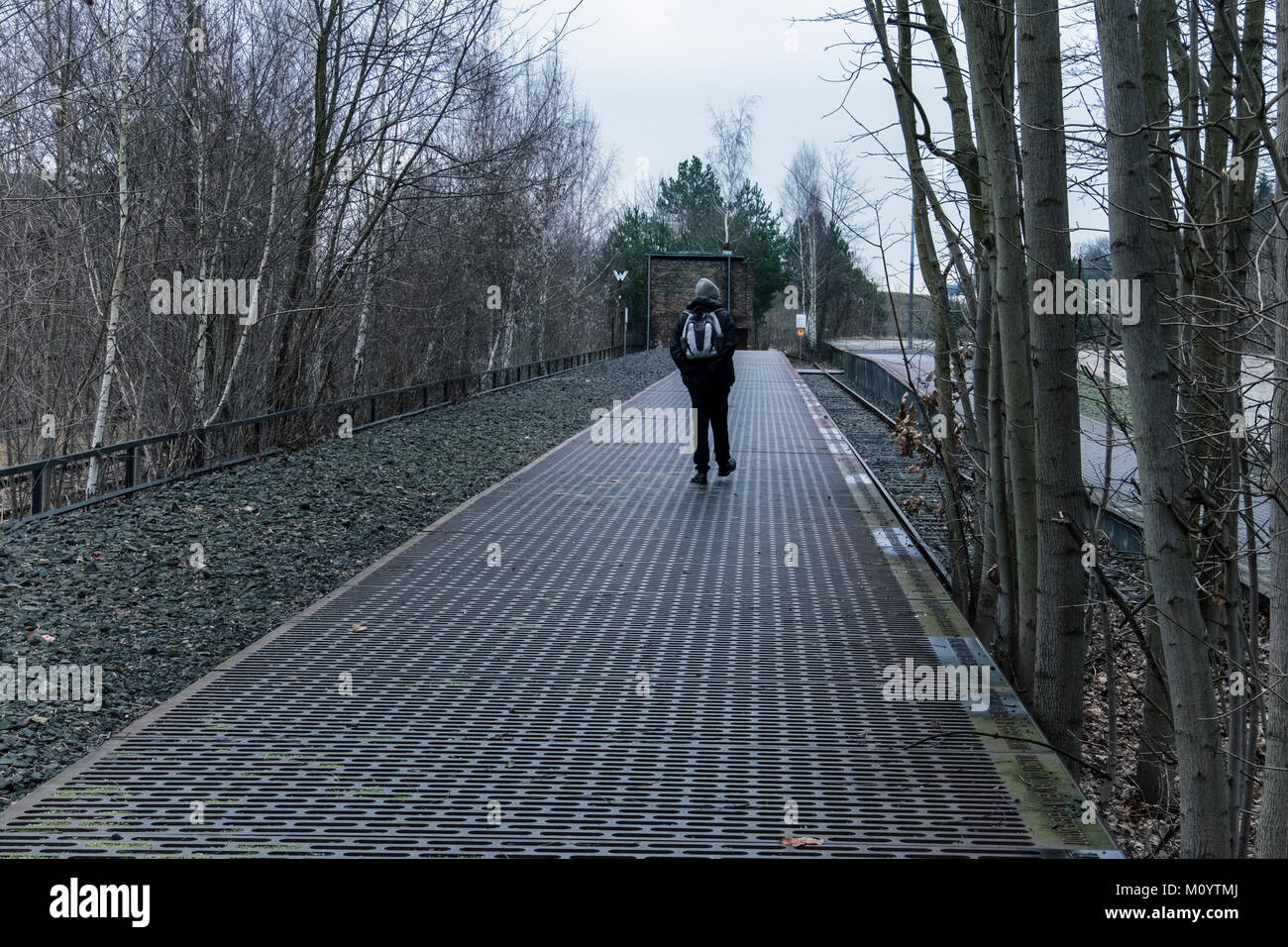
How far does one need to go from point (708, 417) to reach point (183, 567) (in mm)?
5753

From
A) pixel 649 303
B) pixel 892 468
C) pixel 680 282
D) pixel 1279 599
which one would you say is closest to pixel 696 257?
pixel 680 282

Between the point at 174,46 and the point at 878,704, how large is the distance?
11.1 meters

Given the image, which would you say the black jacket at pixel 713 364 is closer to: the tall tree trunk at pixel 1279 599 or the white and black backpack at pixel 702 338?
the white and black backpack at pixel 702 338

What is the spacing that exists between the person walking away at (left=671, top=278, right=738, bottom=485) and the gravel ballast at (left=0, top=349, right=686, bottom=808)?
2.49 m

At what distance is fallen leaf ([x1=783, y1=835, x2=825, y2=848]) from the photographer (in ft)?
14.2

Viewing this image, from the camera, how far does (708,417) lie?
13.1 m

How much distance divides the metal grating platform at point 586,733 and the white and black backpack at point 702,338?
3.41 m

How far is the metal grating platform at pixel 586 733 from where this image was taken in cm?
443

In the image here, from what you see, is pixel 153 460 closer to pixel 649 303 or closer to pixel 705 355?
pixel 705 355

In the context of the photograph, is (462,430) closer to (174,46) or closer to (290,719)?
(174,46)

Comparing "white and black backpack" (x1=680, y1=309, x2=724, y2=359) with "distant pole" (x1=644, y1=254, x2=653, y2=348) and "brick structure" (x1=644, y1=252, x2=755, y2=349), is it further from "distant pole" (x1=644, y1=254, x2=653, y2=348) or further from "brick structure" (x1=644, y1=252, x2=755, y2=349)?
"brick structure" (x1=644, y1=252, x2=755, y2=349)

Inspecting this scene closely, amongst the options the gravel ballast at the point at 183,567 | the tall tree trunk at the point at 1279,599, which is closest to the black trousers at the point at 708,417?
the gravel ballast at the point at 183,567

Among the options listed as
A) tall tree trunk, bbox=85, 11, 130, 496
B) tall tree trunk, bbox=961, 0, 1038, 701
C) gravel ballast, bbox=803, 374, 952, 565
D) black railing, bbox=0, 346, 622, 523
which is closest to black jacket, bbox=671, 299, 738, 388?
gravel ballast, bbox=803, 374, 952, 565
